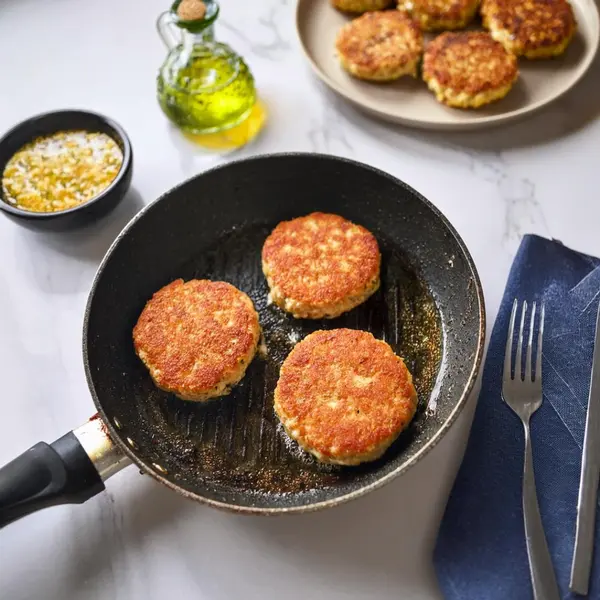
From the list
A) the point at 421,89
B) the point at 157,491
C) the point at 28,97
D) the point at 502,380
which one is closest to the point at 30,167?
the point at 28,97

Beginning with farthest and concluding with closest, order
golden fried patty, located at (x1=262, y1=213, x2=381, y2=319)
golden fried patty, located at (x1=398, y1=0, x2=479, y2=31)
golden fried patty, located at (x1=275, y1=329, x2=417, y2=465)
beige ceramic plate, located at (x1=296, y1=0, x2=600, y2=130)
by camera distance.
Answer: golden fried patty, located at (x1=398, y1=0, x2=479, y2=31), beige ceramic plate, located at (x1=296, y1=0, x2=600, y2=130), golden fried patty, located at (x1=262, y1=213, x2=381, y2=319), golden fried patty, located at (x1=275, y1=329, x2=417, y2=465)

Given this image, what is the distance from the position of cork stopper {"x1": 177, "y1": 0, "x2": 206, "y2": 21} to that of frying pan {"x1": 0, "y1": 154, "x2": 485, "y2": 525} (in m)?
0.33

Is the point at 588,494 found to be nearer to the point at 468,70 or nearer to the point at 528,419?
the point at 528,419

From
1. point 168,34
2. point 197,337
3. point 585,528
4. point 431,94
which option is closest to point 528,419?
point 585,528

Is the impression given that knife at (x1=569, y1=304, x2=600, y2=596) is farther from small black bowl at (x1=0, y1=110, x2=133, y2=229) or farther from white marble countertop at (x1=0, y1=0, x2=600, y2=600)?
small black bowl at (x1=0, y1=110, x2=133, y2=229)

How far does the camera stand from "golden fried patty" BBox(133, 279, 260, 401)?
3.64 feet

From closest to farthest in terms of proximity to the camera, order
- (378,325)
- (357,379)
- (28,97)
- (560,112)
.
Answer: (357,379) < (378,325) < (560,112) < (28,97)

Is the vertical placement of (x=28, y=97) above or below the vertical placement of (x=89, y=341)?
above

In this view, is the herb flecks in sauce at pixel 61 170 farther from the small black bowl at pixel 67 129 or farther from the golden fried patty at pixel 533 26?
the golden fried patty at pixel 533 26

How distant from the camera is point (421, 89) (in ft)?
5.08

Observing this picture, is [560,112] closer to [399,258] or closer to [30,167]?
[399,258]

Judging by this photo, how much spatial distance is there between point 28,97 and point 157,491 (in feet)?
3.63

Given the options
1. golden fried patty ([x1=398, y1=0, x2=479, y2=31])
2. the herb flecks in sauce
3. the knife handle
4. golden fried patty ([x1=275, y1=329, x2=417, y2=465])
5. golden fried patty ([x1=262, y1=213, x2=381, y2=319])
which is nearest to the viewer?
the knife handle

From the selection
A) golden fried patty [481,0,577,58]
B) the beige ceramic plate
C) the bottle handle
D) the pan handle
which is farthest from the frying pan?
golden fried patty [481,0,577,58]
